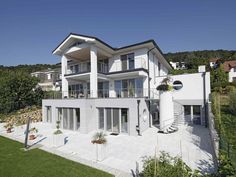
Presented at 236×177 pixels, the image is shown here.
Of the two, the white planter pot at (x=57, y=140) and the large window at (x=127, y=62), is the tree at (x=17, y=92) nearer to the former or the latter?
the large window at (x=127, y=62)

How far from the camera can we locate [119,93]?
66.6ft

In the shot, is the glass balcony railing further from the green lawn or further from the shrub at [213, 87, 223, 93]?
the shrub at [213, 87, 223, 93]

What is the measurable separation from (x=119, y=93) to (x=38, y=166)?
514 inches

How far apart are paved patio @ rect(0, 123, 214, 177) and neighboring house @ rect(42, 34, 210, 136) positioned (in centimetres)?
179

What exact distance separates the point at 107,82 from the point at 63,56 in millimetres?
7237

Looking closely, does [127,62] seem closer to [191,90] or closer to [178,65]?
[191,90]

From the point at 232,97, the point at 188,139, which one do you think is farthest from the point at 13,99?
the point at 232,97

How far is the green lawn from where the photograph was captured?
7.69 meters

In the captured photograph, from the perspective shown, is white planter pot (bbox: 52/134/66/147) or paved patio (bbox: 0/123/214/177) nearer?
paved patio (bbox: 0/123/214/177)

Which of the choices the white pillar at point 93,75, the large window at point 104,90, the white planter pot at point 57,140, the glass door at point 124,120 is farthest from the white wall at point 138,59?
the white planter pot at point 57,140

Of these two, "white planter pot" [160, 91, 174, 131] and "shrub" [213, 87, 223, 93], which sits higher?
"shrub" [213, 87, 223, 93]

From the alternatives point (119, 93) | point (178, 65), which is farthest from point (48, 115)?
point (178, 65)

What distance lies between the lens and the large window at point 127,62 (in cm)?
1948

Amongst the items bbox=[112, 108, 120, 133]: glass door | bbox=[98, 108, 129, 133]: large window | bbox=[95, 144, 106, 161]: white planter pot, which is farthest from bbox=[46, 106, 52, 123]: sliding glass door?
bbox=[95, 144, 106, 161]: white planter pot
